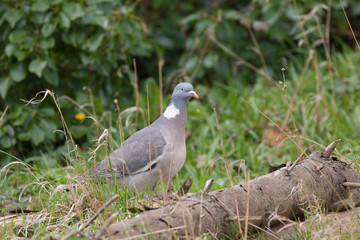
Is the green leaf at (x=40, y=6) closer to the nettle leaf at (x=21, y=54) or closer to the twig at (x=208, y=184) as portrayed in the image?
the nettle leaf at (x=21, y=54)

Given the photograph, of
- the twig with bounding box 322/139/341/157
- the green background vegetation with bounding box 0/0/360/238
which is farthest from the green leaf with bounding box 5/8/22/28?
the twig with bounding box 322/139/341/157

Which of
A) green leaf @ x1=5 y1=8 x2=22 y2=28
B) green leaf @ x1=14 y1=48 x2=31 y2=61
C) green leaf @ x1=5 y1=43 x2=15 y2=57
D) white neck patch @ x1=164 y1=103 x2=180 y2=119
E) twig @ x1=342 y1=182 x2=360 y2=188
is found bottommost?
twig @ x1=342 y1=182 x2=360 y2=188

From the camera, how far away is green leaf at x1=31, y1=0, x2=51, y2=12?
4.36 m

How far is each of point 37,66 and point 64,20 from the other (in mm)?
466

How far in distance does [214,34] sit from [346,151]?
2.26 metres

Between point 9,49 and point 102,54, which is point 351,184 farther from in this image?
point 9,49

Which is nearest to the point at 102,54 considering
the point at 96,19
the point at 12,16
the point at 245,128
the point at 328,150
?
the point at 96,19

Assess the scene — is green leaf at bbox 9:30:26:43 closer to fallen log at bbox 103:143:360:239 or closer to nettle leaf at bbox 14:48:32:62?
nettle leaf at bbox 14:48:32:62

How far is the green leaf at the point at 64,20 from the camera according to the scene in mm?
4366

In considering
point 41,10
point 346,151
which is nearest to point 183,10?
point 41,10

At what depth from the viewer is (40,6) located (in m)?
4.37

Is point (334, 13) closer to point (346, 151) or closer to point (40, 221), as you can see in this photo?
point (346, 151)

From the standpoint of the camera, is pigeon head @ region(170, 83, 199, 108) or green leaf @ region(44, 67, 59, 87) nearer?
pigeon head @ region(170, 83, 199, 108)

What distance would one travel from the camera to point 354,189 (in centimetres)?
285
